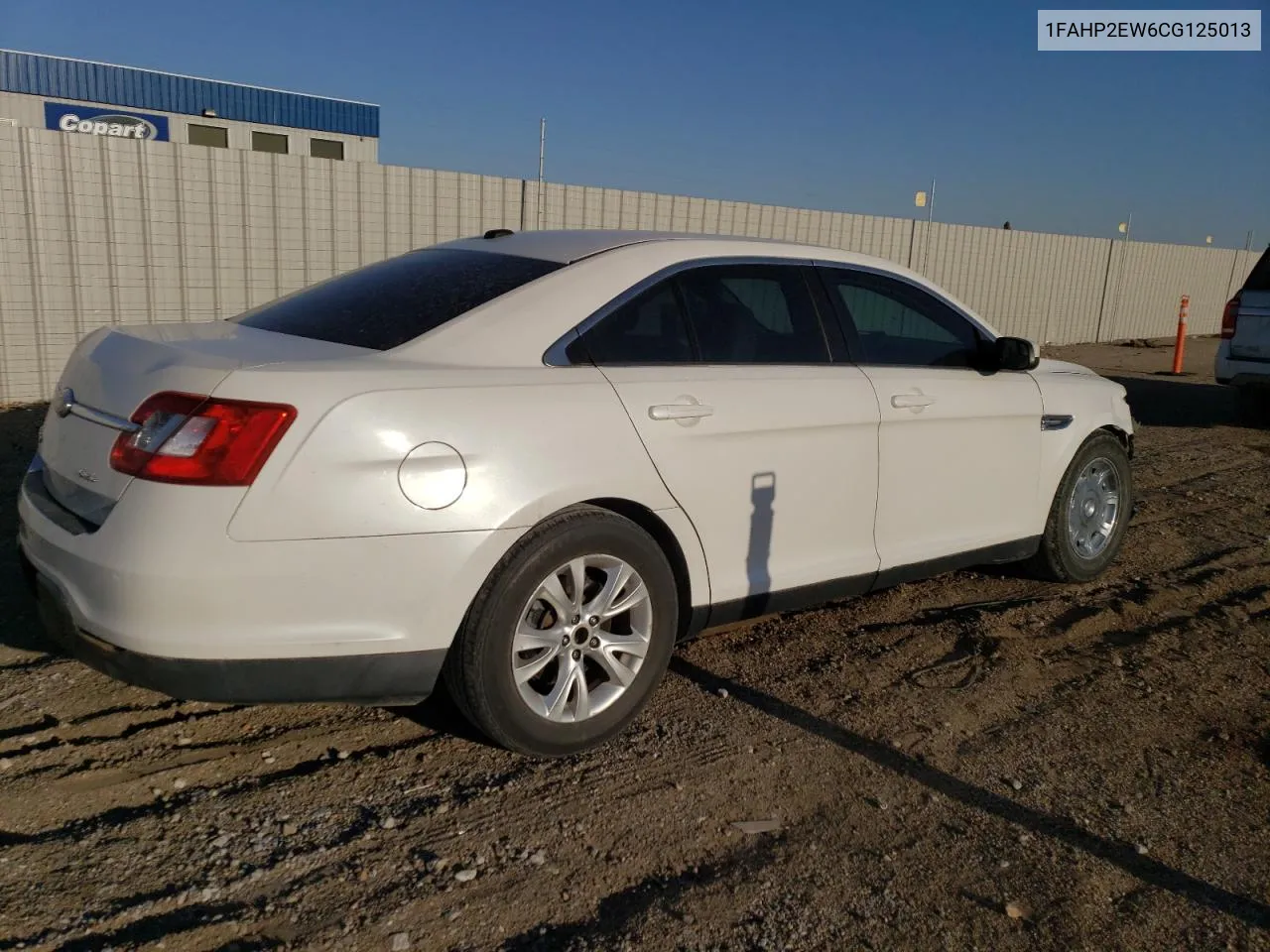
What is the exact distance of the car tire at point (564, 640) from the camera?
3.13 meters

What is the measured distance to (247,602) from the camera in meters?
2.79

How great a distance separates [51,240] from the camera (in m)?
8.77

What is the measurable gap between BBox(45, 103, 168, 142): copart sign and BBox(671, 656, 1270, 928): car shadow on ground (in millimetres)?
23606

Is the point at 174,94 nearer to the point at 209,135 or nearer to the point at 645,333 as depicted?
the point at 209,135

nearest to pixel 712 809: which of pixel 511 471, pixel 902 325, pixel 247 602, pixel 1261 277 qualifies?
pixel 511 471

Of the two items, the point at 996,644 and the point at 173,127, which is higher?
the point at 173,127

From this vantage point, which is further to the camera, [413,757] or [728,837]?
[413,757]

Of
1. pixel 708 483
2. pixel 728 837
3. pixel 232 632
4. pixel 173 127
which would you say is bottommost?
pixel 728 837

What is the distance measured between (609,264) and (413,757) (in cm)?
173

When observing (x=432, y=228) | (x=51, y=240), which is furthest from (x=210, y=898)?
(x=432, y=228)

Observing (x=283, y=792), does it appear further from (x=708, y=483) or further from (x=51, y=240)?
(x=51, y=240)

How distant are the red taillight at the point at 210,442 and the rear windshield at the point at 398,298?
578mm

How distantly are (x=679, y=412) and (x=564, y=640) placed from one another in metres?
0.83

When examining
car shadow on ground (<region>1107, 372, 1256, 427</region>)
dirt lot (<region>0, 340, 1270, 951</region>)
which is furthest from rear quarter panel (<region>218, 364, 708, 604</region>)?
car shadow on ground (<region>1107, 372, 1256, 427</region>)
